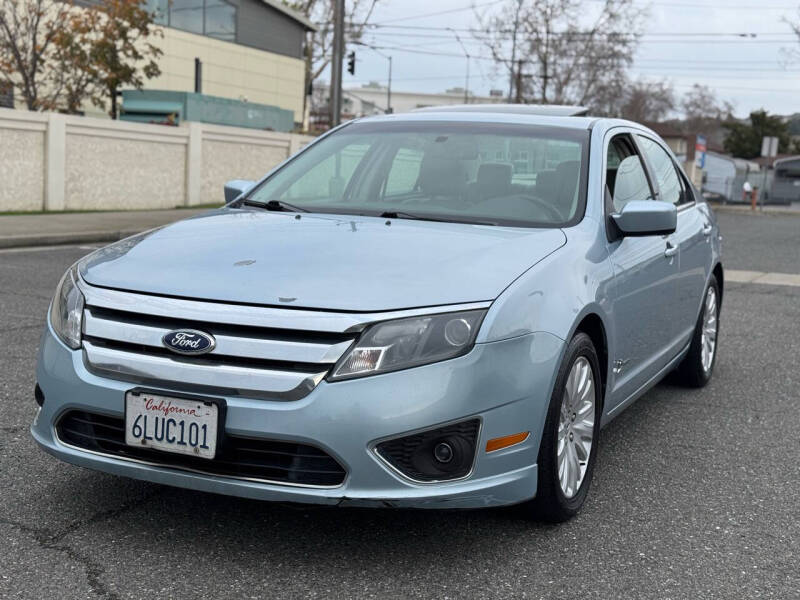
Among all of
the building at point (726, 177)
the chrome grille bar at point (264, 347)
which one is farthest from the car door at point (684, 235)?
the building at point (726, 177)

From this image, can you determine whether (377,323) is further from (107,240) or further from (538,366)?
(107,240)

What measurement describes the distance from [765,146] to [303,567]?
3687cm

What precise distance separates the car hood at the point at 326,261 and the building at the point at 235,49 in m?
28.2

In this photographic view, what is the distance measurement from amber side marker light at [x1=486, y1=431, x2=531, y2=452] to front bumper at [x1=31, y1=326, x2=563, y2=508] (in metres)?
0.02

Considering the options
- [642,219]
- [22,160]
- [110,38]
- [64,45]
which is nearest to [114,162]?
[22,160]

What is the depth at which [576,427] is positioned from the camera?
3.77 m

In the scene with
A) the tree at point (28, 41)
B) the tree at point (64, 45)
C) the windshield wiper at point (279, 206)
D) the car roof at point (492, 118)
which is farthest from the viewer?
the tree at point (64, 45)

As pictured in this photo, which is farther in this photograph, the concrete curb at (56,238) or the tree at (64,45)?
the tree at (64,45)

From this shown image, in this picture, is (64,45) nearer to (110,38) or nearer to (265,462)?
(110,38)

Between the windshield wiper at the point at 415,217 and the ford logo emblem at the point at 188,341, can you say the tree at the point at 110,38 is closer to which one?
the windshield wiper at the point at 415,217

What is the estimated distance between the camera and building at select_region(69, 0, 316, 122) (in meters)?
33.9

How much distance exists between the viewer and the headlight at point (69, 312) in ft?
11.0

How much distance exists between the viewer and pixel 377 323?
3078 mm

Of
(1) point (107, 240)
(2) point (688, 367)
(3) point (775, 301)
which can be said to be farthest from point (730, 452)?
(1) point (107, 240)
